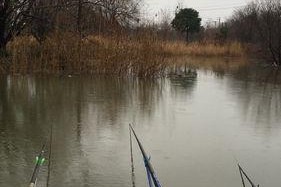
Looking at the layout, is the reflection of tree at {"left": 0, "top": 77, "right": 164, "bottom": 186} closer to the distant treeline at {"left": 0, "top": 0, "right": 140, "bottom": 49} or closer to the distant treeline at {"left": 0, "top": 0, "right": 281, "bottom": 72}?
the distant treeline at {"left": 0, "top": 0, "right": 281, "bottom": 72}

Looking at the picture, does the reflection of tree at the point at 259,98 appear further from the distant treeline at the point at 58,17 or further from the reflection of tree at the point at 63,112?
the distant treeline at the point at 58,17

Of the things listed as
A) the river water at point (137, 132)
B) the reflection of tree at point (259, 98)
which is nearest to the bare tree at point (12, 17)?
the river water at point (137, 132)

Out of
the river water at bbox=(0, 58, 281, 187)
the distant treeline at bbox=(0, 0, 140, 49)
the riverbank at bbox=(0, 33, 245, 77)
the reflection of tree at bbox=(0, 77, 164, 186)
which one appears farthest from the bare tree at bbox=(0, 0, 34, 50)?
the river water at bbox=(0, 58, 281, 187)

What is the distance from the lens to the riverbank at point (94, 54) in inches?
535

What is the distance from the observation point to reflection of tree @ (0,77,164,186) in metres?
5.14

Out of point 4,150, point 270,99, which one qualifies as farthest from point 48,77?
point 4,150

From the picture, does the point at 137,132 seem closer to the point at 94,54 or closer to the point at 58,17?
the point at 94,54

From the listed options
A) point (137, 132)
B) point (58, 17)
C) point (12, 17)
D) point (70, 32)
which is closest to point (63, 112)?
point (137, 132)

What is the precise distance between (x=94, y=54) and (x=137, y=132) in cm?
739

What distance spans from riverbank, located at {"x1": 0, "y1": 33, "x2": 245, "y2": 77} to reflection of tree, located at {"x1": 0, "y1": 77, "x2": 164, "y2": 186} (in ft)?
2.94

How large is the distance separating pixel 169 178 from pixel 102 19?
1023 cm

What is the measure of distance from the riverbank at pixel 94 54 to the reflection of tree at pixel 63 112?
35.3 inches

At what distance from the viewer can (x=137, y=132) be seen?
6672mm

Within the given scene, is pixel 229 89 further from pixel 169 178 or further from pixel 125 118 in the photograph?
pixel 169 178
